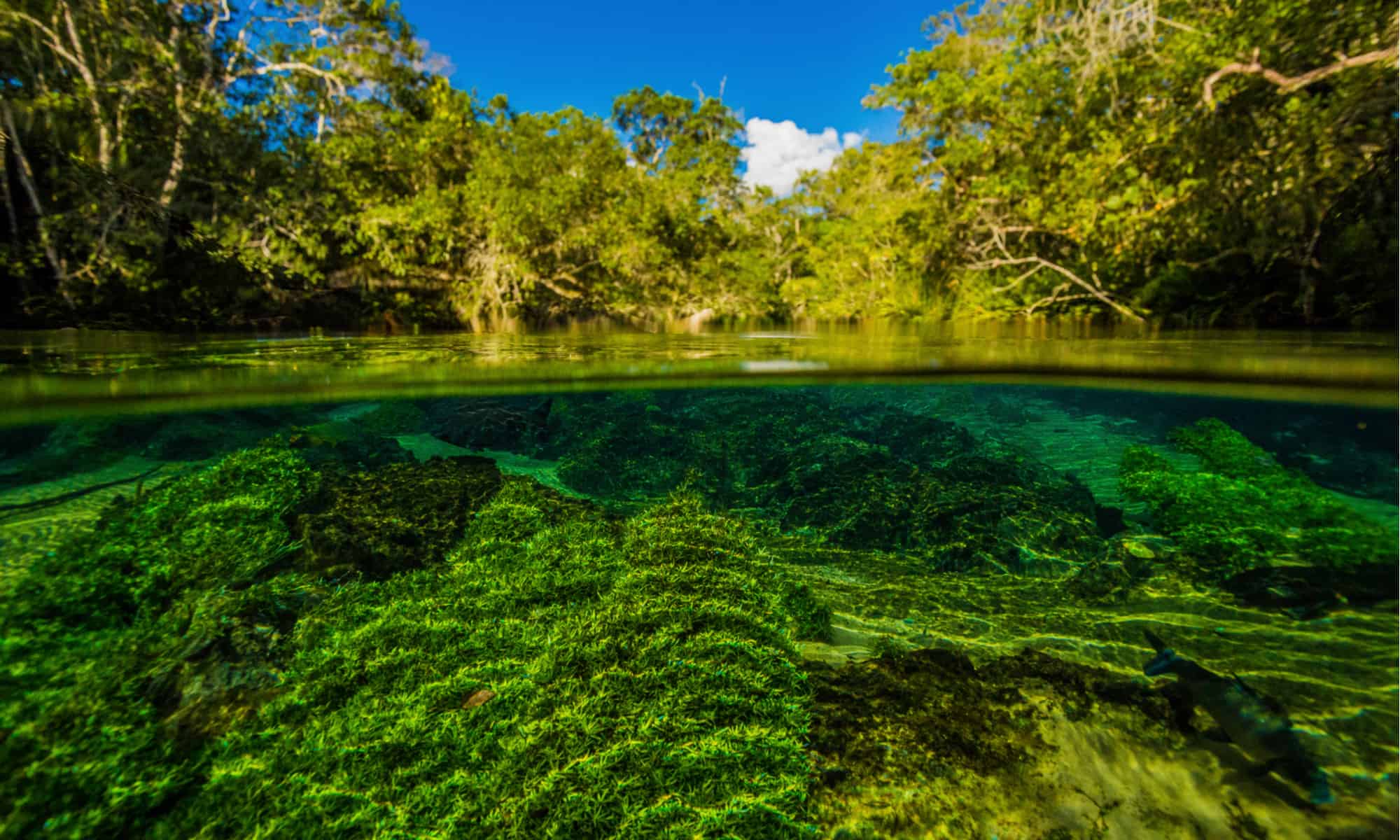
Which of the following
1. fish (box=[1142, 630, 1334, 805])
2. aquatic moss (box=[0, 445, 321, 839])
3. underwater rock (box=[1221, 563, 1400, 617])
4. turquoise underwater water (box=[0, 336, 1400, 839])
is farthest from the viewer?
underwater rock (box=[1221, 563, 1400, 617])

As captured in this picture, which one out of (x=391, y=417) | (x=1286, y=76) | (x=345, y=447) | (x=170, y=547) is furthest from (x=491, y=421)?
(x=1286, y=76)

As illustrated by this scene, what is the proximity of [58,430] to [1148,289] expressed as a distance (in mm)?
18605

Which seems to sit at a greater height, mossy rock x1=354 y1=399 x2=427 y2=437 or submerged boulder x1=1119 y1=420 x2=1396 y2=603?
mossy rock x1=354 y1=399 x2=427 y2=437

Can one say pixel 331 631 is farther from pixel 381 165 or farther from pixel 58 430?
pixel 381 165

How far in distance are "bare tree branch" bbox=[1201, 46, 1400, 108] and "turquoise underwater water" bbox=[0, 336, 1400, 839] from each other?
415 cm

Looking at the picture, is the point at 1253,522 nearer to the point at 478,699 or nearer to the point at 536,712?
the point at 536,712

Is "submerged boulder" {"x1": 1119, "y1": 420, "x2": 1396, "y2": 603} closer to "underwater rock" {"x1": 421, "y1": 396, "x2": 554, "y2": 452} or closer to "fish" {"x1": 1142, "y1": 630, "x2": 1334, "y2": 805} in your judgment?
"fish" {"x1": 1142, "y1": 630, "x2": 1334, "y2": 805}

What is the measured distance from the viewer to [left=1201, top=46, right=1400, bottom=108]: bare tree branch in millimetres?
6824

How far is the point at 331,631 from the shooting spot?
3785mm

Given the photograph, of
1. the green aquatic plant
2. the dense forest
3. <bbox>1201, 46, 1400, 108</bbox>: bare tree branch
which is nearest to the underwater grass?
the green aquatic plant

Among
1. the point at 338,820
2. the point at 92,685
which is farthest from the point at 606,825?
the point at 92,685

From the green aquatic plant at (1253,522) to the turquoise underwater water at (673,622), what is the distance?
36 mm

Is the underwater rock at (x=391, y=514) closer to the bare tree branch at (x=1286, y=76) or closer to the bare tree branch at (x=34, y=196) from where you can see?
the bare tree branch at (x=34, y=196)

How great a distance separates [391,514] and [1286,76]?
1350 cm
